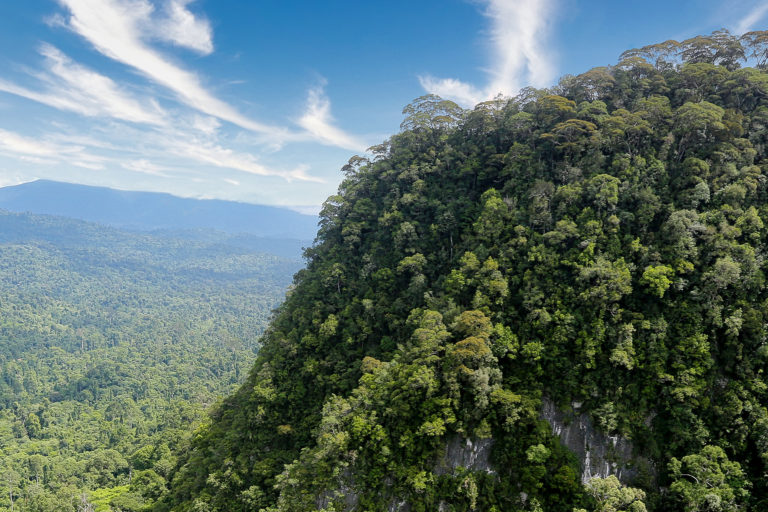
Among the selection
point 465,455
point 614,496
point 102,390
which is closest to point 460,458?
point 465,455

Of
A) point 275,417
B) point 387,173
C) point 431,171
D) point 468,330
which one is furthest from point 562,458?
point 387,173

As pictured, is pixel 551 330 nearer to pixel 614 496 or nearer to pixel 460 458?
pixel 614 496

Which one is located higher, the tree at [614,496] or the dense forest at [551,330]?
the dense forest at [551,330]

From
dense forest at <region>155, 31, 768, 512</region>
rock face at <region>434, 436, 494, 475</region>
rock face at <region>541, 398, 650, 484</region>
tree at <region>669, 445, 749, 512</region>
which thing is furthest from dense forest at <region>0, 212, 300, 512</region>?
tree at <region>669, 445, 749, 512</region>

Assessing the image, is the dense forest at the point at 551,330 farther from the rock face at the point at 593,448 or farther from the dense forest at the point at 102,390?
the dense forest at the point at 102,390

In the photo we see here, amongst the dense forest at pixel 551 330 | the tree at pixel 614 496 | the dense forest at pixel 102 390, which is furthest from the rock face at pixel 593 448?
the dense forest at pixel 102 390

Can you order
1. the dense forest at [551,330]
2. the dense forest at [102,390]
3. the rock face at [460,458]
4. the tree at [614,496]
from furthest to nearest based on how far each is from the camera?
1. the dense forest at [102,390]
2. the rock face at [460,458]
3. the dense forest at [551,330]
4. the tree at [614,496]

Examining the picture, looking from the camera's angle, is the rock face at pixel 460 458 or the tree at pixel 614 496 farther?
the rock face at pixel 460 458
